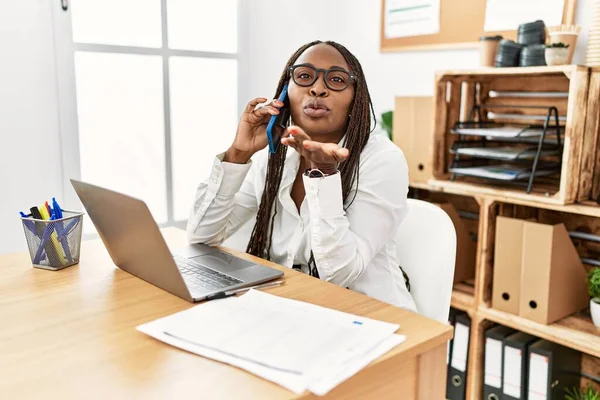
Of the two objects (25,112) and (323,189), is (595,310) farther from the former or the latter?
(25,112)

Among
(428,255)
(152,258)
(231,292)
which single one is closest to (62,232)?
(152,258)

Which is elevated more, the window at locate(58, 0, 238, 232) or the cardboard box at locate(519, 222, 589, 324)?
the window at locate(58, 0, 238, 232)

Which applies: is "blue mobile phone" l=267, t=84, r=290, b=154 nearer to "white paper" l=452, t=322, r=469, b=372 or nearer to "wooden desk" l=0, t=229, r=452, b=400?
"wooden desk" l=0, t=229, r=452, b=400

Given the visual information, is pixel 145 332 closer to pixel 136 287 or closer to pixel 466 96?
pixel 136 287

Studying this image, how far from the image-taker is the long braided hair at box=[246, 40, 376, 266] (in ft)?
4.40

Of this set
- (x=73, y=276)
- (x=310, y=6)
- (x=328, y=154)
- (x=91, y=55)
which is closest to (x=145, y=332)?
(x=73, y=276)

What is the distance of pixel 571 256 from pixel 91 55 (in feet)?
7.20

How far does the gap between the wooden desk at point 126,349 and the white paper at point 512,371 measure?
1.11 metres

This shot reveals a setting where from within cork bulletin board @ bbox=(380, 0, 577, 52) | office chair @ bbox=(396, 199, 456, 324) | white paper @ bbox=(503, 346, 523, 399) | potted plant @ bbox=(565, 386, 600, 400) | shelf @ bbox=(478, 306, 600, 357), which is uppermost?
cork bulletin board @ bbox=(380, 0, 577, 52)

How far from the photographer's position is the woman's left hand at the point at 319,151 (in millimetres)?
1095

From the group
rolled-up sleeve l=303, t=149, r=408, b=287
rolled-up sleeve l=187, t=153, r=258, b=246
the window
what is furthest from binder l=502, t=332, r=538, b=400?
the window

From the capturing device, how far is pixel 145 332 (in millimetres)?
850

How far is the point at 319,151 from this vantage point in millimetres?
1100

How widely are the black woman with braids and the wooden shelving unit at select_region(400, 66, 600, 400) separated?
659mm
